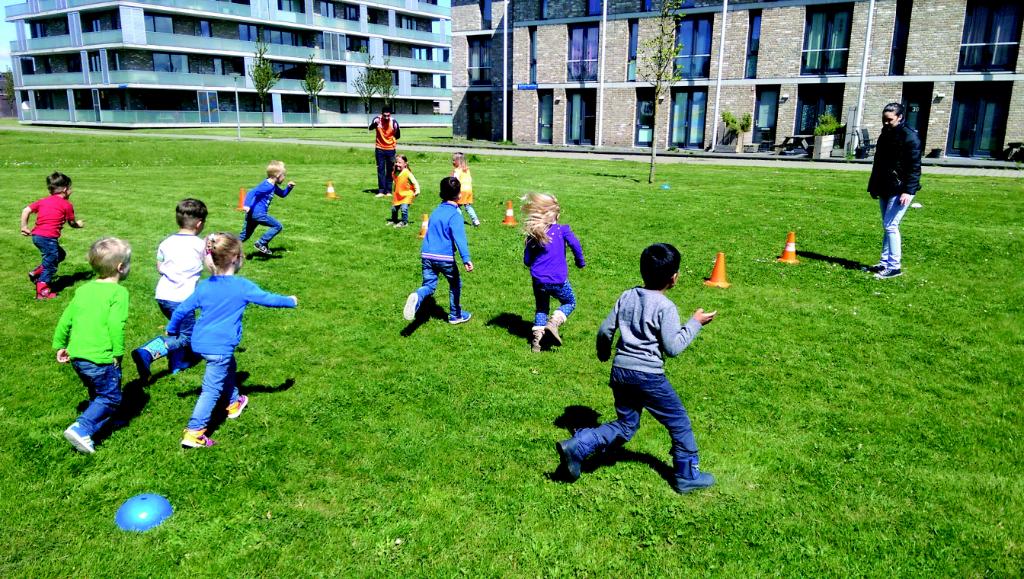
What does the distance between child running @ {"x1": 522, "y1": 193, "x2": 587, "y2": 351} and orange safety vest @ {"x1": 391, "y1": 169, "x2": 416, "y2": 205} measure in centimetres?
648

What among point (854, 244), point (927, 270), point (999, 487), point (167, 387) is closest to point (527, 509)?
point (999, 487)

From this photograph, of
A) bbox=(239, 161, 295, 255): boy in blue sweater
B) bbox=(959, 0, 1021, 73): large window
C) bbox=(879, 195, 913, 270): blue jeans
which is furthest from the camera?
bbox=(959, 0, 1021, 73): large window

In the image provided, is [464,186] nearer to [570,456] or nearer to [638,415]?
[638,415]

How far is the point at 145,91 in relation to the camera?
205ft

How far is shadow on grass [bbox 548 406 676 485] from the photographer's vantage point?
477 cm

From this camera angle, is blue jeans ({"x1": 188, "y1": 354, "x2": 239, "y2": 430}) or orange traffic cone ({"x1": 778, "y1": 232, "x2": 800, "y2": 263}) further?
orange traffic cone ({"x1": 778, "y1": 232, "x2": 800, "y2": 263})

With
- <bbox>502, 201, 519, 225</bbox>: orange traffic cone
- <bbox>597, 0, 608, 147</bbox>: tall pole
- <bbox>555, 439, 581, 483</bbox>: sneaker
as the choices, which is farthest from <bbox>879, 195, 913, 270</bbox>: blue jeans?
<bbox>597, 0, 608, 147</bbox>: tall pole

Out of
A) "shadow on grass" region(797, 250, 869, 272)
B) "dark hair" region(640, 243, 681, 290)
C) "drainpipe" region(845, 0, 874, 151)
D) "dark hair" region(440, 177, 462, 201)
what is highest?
"drainpipe" region(845, 0, 874, 151)

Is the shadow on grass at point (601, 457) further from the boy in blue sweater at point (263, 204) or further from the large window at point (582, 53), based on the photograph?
the large window at point (582, 53)

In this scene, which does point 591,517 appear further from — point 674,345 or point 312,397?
point 312,397

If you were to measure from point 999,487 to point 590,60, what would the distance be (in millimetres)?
39490

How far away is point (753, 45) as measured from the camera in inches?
1411

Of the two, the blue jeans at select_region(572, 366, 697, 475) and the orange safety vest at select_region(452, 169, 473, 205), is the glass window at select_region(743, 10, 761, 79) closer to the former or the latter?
the orange safety vest at select_region(452, 169, 473, 205)

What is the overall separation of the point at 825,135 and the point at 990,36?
768 centimetres
